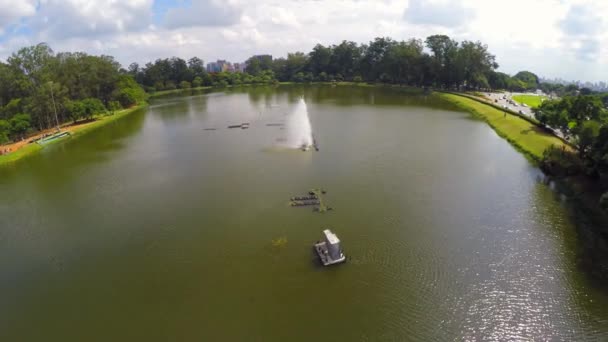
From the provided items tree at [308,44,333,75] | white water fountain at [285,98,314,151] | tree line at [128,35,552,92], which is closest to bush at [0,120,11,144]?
white water fountain at [285,98,314,151]

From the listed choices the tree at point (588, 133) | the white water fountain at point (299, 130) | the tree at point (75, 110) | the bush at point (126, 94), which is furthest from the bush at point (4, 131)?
the tree at point (588, 133)

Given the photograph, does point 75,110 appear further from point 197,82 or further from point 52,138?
point 197,82

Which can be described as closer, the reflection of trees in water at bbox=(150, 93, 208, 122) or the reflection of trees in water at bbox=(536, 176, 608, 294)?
the reflection of trees in water at bbox=(536, 176, 608, 294)

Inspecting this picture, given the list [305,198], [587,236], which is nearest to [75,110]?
[305,198]

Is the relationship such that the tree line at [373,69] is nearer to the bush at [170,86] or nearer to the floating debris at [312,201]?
the bush at [170,86]

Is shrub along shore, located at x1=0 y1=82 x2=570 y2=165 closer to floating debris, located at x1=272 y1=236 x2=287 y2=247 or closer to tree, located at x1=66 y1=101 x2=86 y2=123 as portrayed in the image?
tree, located at x1=66 y1=101 x2=86 y2=123
